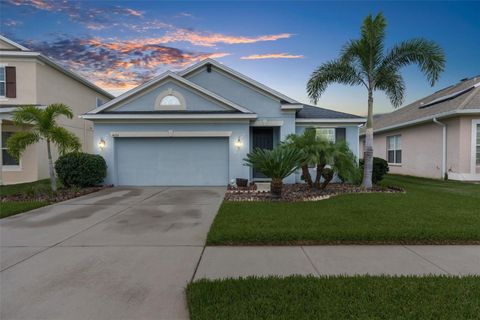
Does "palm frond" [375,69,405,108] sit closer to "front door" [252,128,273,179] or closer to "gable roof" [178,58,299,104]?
"gable roof" [178,58,299,104]

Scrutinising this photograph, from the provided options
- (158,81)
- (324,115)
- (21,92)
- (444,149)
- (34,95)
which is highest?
(158,81)

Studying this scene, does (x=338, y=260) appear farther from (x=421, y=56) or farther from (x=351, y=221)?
(x=421, y=56)

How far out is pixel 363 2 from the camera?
10414mm

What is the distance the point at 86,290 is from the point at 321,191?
8.27 m

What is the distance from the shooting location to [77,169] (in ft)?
34.6

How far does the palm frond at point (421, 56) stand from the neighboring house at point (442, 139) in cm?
452

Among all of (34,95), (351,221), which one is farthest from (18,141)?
(351,221)

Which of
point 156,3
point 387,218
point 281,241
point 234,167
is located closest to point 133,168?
point 234,167

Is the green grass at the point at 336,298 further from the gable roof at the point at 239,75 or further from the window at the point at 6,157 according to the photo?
the window at the point at 6,157

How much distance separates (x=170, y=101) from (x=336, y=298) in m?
10.9

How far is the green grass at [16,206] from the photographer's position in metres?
6.64

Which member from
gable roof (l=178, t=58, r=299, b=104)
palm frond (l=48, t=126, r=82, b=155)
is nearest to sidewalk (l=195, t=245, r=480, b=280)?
palm frond (l=48, t=126, r=82, b=155)

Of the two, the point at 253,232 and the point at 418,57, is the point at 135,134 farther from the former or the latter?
the point at 418,57

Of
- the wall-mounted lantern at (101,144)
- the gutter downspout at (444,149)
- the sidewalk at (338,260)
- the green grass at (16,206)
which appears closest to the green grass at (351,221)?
the sidewalk at (338,260)
